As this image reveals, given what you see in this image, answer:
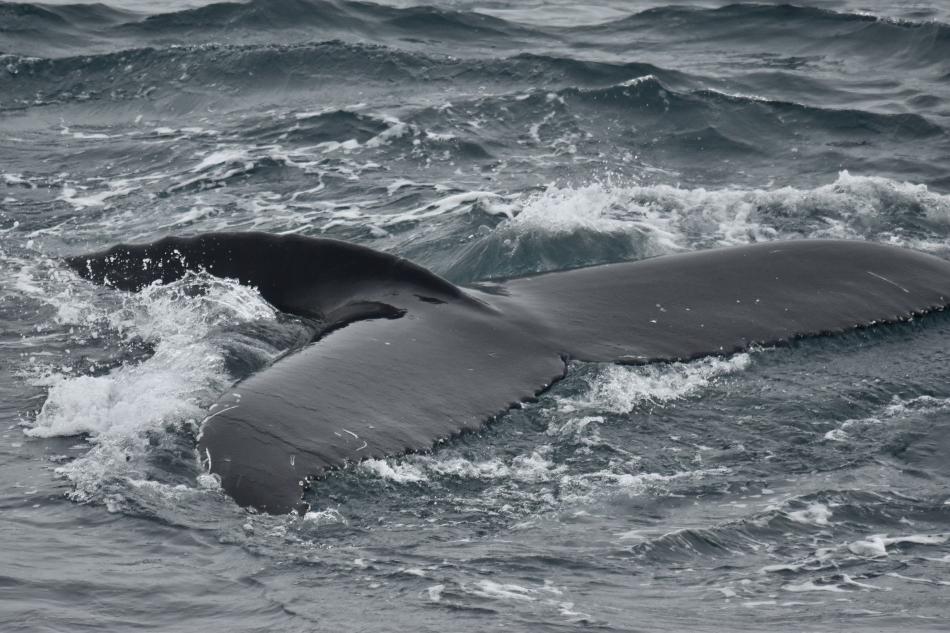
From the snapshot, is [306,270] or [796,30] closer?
[306,270]

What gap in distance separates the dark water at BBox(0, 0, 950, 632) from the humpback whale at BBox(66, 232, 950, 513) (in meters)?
0.17

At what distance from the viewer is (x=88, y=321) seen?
999 cm

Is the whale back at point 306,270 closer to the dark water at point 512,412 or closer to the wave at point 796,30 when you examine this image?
the dark water at point 512,412

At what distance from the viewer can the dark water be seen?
583cm

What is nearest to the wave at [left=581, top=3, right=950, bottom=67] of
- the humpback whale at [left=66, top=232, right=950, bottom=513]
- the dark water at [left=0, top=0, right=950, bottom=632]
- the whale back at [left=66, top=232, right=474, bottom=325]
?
the dark water at [left=0, top=0, right=950, bottom=632]

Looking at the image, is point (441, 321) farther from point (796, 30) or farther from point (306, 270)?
point (796, 30)

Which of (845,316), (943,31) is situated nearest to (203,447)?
(845,316)

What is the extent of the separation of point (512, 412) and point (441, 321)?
0.74 m

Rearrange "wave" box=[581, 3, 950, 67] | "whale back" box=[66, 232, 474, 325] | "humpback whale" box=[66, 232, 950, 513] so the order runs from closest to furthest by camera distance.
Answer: "humpback whale" box=[66, 232, 950, 513], "whale back" box=[66, 232, 474, 325], "wave" box=[581, 3, 950, 67]

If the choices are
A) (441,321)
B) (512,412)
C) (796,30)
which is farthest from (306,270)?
(796,30)

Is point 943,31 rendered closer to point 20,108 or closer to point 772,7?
point 772,7

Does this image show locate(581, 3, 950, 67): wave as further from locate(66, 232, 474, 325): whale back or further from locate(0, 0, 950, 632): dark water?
locate(66, 232, 474, 325): whale back

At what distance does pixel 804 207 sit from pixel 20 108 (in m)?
10.7

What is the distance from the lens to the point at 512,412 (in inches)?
295
